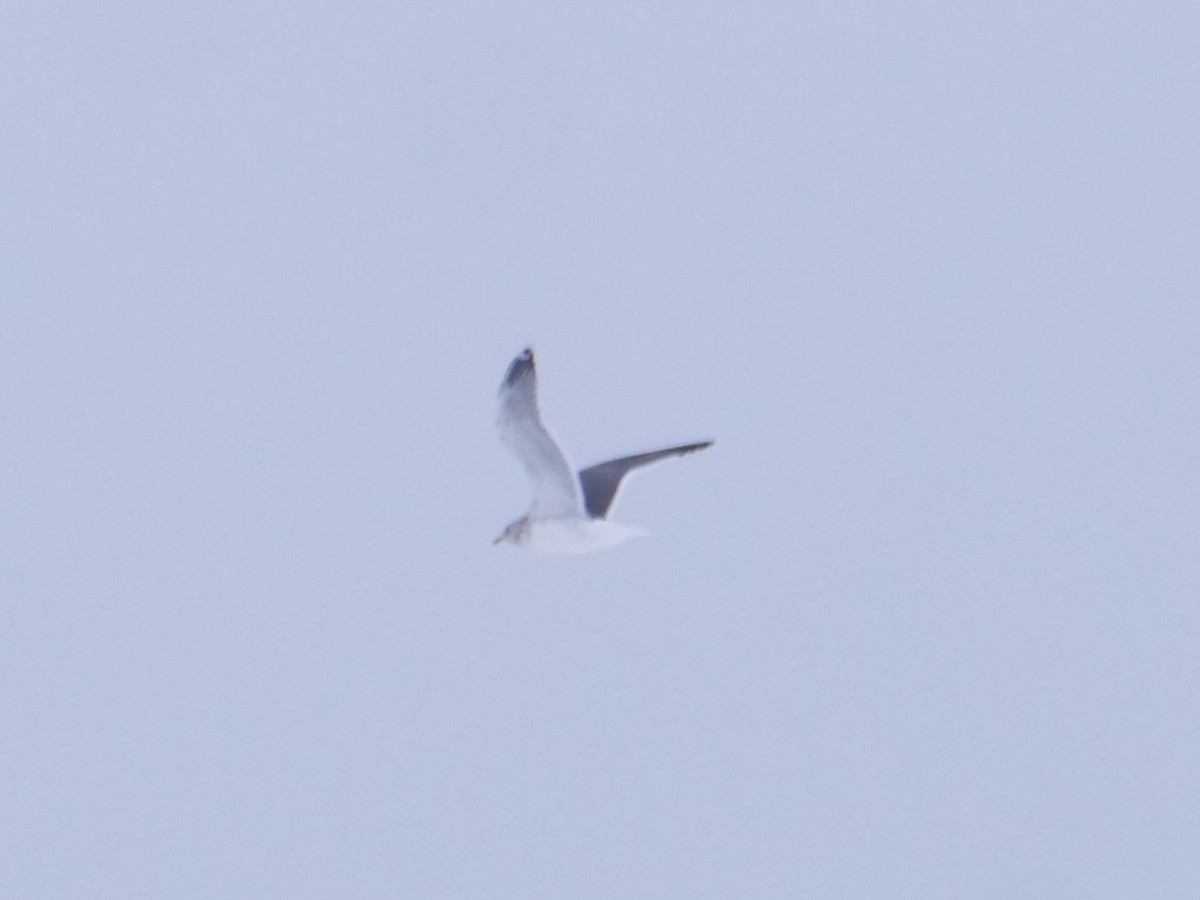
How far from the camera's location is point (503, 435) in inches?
1104

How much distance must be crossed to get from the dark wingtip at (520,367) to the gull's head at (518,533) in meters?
1.60

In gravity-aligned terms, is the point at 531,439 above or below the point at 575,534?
above

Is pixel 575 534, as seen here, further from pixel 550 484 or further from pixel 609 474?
pixel 609 474

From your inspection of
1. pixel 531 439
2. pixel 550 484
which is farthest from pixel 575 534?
pixel 531 439

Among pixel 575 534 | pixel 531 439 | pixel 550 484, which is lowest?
pixel 575 534

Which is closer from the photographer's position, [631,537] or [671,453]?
[631,537]

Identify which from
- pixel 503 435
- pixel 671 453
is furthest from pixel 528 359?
pixel 671 453

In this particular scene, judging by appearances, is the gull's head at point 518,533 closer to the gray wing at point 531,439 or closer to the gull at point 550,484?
the gull at point 550,484

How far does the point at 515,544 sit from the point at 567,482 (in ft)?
4.74

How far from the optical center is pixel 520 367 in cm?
2792

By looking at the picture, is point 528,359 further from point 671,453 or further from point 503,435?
point 671,453

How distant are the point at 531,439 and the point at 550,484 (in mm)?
531

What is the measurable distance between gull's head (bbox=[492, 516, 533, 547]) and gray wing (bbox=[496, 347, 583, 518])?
0.65 metres

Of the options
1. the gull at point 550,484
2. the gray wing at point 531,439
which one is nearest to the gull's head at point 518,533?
the gull at point 550,484
